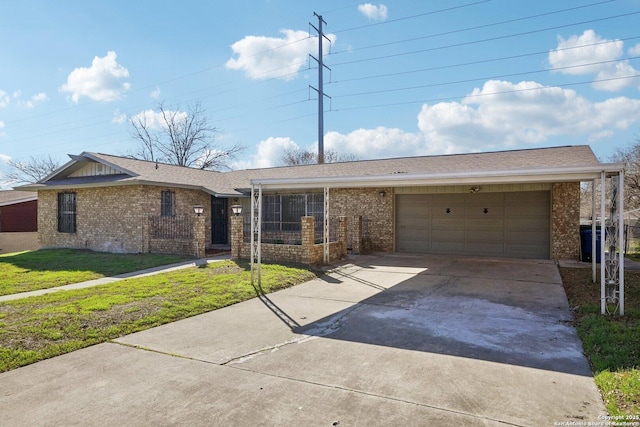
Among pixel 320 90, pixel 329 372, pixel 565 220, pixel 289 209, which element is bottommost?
pixel 329 372

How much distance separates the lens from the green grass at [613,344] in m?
3.48

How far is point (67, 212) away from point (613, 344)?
59.4 ft

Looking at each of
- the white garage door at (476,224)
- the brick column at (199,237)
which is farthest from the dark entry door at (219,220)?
the white garage door at (476,224)

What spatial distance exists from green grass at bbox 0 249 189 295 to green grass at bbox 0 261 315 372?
154 cm

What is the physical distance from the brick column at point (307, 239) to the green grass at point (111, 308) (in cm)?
131

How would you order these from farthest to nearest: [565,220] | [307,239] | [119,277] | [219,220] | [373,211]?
1. [219,220]
2. [373,211]
3. [565,220]
4. [307,239]
5. [119,277]

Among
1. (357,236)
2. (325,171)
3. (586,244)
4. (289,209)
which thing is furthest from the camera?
(325,171)

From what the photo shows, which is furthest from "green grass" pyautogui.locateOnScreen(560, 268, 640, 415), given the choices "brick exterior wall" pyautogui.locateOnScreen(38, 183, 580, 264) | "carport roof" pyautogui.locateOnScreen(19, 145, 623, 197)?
"brick exterior wall" pyautogui.locateOnScreen(38, 183, 580, 264)

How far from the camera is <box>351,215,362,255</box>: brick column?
14188mm

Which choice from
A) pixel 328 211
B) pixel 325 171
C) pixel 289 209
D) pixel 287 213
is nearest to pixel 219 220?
pixel 287 213

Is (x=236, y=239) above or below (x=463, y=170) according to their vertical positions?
below

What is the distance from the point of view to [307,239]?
11375 mm

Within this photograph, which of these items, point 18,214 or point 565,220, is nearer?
point 565,220

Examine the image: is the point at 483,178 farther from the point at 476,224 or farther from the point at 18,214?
the point at 18,214
